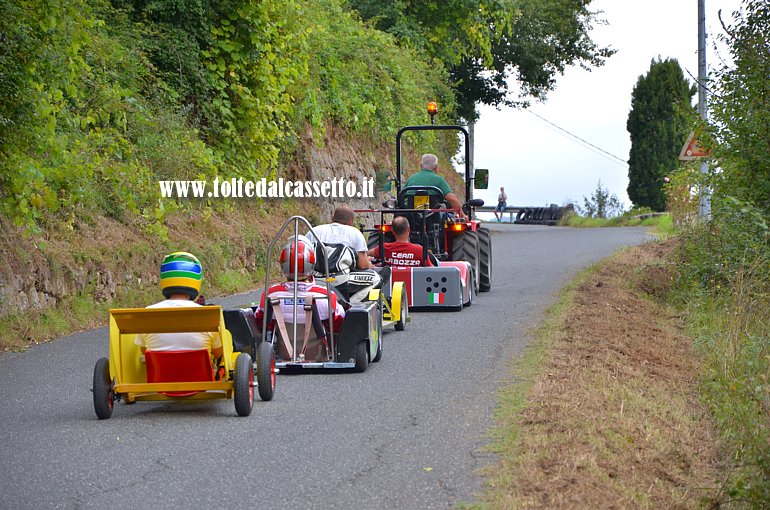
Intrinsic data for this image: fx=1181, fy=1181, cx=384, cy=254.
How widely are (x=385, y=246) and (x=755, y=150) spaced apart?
5.02 meters

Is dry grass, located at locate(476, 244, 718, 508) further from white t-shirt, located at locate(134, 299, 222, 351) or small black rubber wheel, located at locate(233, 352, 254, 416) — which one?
white t-shirt, located at locate(134, 299, 222, 351)

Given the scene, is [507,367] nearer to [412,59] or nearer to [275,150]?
[275,150]

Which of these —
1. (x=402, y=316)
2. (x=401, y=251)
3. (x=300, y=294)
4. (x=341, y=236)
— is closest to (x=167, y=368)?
(x=300, y=294)

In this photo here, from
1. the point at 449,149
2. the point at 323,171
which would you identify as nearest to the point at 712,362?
the point at 323,171

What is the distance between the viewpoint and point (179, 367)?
28.3 ft

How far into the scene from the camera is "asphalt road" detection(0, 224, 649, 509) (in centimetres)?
642

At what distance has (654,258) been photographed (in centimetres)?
2338

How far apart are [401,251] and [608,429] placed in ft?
28.3

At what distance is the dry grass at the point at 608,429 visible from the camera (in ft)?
20.4

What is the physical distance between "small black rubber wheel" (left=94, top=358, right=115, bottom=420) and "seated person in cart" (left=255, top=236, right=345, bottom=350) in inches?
82.2

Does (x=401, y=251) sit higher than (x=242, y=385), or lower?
higher

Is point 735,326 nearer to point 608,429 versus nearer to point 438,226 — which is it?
point 608,429

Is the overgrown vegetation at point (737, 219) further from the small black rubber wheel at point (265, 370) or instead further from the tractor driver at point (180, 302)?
the tractor driver at point (180, 302)

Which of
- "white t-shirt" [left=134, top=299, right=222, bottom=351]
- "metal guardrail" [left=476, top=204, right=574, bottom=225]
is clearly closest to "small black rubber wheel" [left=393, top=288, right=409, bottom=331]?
"white t-shirt" [left=134, top=299, right=222, bottom=351]
